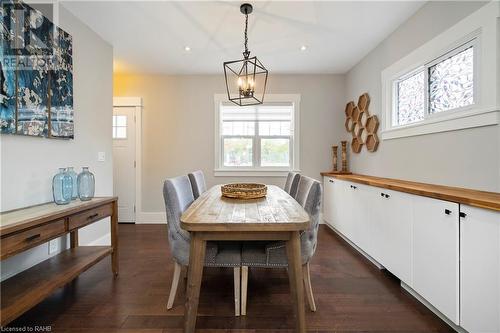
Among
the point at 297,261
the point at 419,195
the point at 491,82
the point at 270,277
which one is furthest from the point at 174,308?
the point at 491,82

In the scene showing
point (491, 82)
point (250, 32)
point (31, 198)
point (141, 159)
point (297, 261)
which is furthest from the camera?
point (141, 159)

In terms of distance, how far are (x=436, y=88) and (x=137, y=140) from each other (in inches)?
162

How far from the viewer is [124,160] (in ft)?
13.7

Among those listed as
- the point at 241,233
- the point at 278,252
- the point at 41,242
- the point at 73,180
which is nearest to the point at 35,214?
the point at 41,242

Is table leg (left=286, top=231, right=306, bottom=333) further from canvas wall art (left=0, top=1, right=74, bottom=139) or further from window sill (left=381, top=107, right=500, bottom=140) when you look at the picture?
canvas wall art (left=0, top=1, right=74, bottom=139)

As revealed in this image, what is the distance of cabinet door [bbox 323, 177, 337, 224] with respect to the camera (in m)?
3.64

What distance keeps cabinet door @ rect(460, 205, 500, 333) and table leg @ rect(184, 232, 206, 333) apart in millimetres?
1529

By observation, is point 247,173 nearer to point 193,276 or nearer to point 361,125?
point 361,125

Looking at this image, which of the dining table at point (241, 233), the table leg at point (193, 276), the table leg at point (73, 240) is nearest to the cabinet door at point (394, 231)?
the dining table at point (241, 233)

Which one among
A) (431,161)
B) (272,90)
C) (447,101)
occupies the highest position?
(272,90)

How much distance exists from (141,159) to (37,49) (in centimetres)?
228

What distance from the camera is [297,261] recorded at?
4.63 feet

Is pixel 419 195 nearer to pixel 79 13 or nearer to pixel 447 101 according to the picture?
pixel 447 101

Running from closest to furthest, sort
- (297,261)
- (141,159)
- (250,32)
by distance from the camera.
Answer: (297,261) → (250,32) → (141,159)
